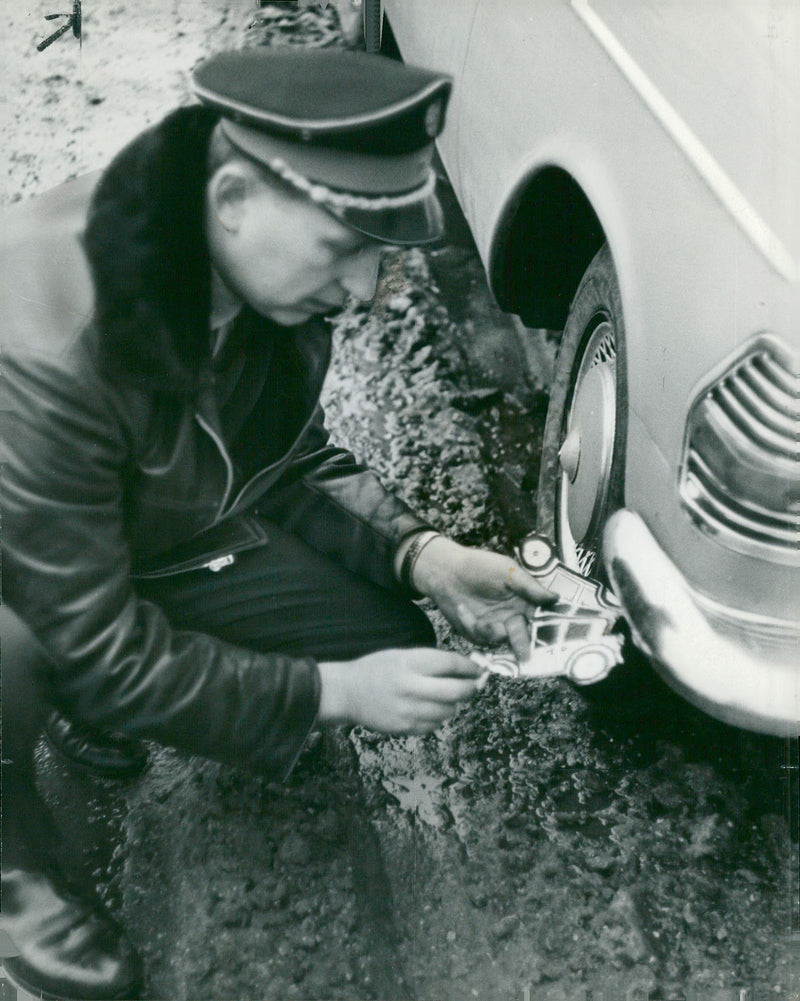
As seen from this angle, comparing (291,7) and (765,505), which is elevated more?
(291,7)

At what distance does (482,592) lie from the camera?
2.01 m

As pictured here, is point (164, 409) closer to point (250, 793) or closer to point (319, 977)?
point (250, 793)

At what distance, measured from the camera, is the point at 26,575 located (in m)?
1.71

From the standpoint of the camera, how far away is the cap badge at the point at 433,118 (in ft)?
5.37

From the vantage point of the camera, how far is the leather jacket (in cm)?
162

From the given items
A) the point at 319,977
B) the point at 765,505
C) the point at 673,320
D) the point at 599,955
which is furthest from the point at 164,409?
the point at 599,955

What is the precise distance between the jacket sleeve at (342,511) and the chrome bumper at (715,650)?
537mm

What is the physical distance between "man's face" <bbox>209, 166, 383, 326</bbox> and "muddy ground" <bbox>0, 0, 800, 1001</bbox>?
202mm

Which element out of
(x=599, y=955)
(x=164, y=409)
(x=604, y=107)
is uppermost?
(x=604, y=107)

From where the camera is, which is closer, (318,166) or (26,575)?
(318,166)

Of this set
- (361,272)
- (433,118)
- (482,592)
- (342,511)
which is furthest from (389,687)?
(433,118)

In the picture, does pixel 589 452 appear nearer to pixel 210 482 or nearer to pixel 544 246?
pixel 544 246

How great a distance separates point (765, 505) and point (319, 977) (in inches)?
49.6

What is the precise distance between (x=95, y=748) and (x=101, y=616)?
1.18ft
